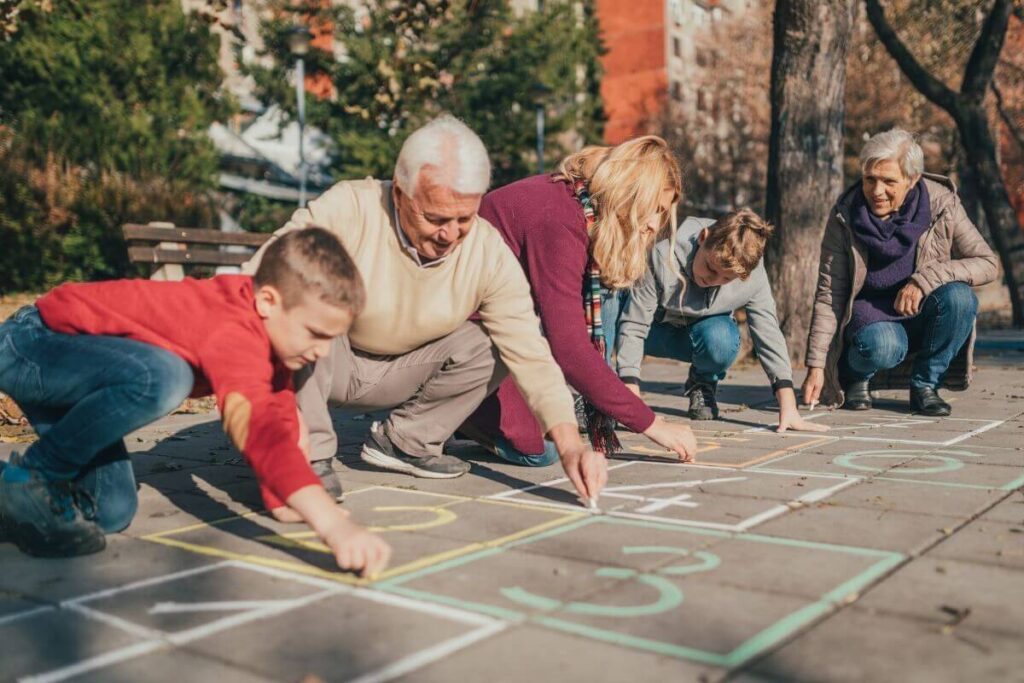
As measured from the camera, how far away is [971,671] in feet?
6.39

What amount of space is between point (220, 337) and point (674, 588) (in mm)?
1335

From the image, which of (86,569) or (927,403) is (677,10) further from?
(86,569)

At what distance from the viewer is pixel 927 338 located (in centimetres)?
592

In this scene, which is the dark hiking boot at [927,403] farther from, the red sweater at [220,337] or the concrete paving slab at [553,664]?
the concrete paving slab at [553,664]

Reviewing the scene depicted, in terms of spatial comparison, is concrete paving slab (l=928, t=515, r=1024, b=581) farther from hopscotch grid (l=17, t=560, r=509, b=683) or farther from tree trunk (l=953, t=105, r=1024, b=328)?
tree trunk (l=953, t=105, r=1024, b=328)

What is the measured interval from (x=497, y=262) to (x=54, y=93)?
1833 cm

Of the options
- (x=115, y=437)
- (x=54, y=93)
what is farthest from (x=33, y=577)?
(x=54, y=93)

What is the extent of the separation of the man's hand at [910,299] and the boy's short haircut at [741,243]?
1.14 meters

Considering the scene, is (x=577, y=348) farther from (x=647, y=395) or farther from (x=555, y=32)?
(x=555, y=32)

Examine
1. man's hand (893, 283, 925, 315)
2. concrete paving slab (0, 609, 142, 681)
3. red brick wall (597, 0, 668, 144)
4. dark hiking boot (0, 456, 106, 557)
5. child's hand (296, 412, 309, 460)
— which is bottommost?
concrete paving slab (0, 609, 142, 681)

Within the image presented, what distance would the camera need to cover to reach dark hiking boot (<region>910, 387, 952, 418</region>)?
228 inches

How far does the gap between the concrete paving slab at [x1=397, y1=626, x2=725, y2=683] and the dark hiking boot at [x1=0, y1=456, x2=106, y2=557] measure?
136 centimetres

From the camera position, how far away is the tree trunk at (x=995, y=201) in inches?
550

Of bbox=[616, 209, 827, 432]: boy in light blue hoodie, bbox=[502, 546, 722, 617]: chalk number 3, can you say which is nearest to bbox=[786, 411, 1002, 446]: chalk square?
bbox=[616, 209, 827, 432]: boy in light blue hoodie
